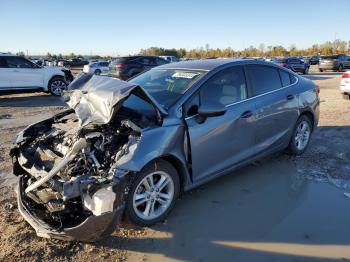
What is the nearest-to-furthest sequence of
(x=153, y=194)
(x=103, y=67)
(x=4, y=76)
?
(x=153, y=194)
(x=4, y=76)
(x=103, y=67)

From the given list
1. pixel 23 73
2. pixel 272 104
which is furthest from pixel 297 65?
pixel 272 104

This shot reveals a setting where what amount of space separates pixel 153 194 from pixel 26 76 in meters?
12.3

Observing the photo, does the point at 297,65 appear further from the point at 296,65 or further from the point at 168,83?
the point at 168,83

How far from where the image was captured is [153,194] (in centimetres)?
385

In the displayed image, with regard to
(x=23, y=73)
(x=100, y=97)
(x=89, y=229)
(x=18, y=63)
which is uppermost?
(x=18, y=63)

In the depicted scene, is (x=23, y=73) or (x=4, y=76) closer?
(x=4, y=76)

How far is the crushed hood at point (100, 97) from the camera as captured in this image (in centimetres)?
372

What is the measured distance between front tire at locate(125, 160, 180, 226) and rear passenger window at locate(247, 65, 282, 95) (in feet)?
6.34

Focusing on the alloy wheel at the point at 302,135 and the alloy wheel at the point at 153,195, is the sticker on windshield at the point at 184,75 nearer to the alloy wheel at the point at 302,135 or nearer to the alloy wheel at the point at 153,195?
the alloy wheel at the point at 153,195

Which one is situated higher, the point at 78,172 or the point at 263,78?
the point at 263,78

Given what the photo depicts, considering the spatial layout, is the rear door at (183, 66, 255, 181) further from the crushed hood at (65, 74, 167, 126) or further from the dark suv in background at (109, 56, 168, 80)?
the dark suv in background at (109, 56, 168, 80)

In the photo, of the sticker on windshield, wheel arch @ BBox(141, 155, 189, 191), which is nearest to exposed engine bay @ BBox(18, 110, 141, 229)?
wheel arch @ BBox(141, 155, 189, 191)

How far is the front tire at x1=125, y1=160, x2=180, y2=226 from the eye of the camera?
3666 mm

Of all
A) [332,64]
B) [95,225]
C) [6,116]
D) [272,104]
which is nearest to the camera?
[95,225]
